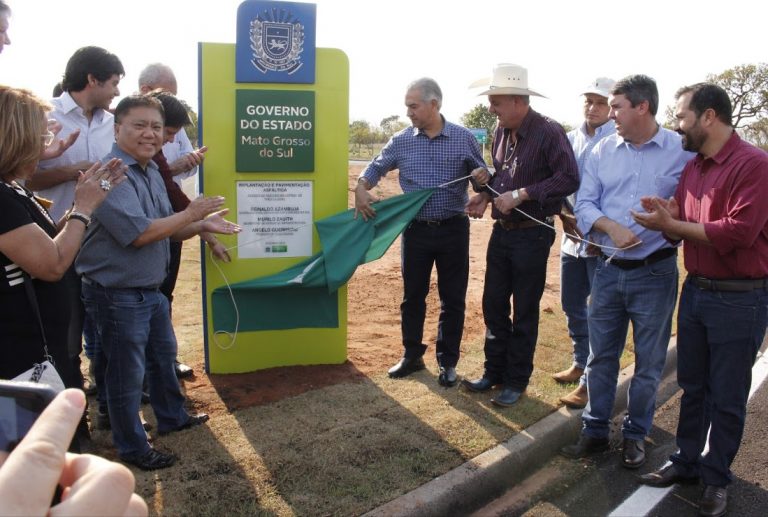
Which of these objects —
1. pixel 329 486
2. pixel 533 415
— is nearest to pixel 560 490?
pixel 533 415

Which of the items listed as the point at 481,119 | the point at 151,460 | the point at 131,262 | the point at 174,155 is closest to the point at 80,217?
the point at 131,262

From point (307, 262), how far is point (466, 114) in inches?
1750

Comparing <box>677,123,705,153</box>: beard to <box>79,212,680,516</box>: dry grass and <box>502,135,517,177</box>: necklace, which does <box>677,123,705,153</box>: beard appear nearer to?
<box>502,135,517,177</box>: necklace

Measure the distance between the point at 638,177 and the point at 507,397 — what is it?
6.06 feet

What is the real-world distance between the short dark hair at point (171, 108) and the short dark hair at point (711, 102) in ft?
10.9

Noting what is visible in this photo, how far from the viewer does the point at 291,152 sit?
17.1ft

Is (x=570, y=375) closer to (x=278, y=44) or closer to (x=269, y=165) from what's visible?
(x=269, y=165)

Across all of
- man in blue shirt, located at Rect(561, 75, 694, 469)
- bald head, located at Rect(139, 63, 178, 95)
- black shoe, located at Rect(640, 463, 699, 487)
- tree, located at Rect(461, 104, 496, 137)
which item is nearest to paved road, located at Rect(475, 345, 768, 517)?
black shoe, located at Rect(640, 463, 699, 487)

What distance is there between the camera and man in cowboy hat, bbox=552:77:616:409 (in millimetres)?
5258

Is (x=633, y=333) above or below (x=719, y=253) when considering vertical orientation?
below

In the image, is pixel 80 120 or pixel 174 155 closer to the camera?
pixel 80 120

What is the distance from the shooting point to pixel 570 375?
532 cm

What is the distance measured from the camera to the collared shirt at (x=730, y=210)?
3.40 m

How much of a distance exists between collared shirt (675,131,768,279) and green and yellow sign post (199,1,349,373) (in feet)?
9.04
